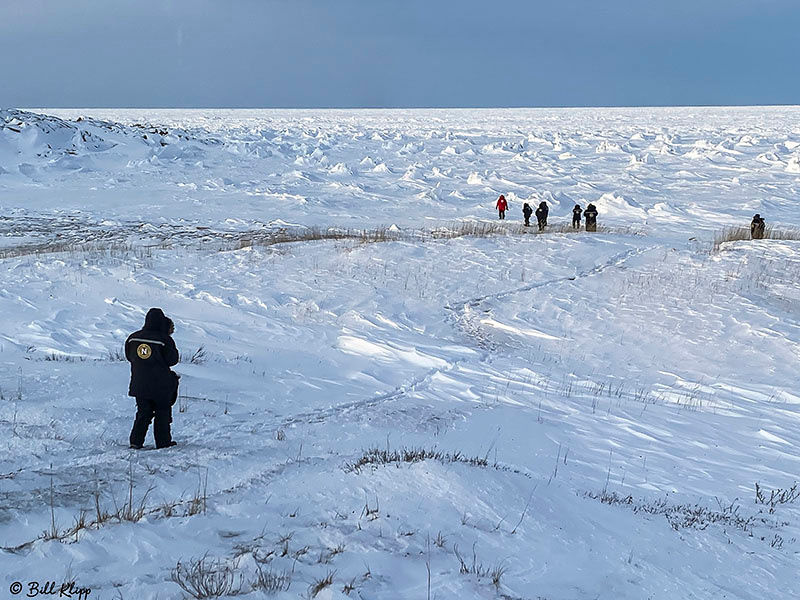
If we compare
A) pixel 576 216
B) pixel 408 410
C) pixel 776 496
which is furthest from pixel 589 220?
pixel 776 496

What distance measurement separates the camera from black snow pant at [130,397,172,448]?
554 centimetres

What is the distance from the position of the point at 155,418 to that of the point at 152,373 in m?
0.40

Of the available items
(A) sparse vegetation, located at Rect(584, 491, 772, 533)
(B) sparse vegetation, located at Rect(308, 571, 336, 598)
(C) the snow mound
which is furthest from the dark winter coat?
(C) the snow mound

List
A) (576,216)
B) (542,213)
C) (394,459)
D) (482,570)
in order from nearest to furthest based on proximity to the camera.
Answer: (482,570) → (394,459) → (542,213) → (576,216)

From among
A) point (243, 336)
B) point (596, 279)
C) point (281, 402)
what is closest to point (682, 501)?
point (281, 402)

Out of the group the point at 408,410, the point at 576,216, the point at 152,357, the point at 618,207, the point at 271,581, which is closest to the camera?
the point at 271,581

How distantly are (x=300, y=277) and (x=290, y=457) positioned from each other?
9.50m

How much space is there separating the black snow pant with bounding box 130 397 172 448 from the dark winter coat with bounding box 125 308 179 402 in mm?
60

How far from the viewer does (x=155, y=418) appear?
558 cm

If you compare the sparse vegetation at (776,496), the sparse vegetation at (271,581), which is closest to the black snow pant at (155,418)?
the sparse vegetation at (271,581)

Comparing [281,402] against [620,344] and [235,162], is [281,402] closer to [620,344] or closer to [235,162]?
[620,344]

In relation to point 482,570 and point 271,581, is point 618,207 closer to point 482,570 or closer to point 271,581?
point 482,570

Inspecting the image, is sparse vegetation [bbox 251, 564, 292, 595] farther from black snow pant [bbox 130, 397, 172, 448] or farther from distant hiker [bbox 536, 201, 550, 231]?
distant hiker [bbox 536, 201, 550, 231]

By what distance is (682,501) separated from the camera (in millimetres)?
5441
